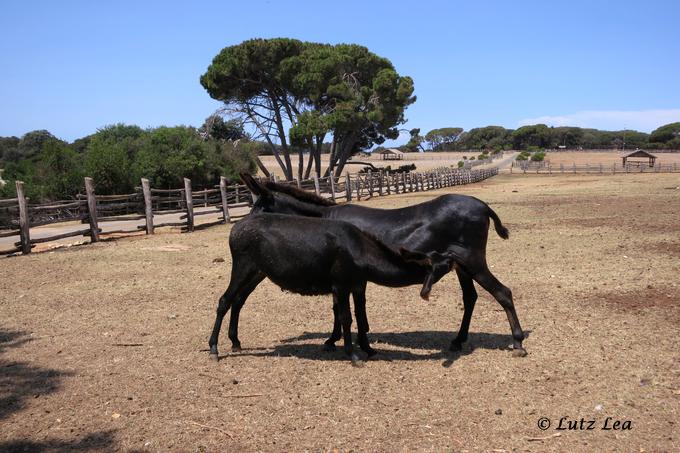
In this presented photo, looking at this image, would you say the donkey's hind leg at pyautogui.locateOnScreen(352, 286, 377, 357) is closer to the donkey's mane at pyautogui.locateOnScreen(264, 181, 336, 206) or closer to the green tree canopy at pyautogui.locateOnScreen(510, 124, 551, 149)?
the donkey's mane at pyautogui.locateOnScreen(264, 181, 336, 206)

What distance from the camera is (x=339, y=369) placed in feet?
19.0

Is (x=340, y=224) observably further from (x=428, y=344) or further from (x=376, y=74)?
(x=376, y=74)

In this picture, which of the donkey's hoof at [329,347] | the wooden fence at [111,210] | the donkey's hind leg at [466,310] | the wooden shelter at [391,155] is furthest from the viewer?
the wooden shelter at [391,155]

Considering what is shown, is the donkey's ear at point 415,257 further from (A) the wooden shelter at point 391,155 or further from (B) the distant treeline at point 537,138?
(B) the distant treeline at point 537,138

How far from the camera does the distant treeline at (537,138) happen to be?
14388 cm

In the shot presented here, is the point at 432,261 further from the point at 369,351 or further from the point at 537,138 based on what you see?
the point at 537,138

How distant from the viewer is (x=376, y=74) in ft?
150

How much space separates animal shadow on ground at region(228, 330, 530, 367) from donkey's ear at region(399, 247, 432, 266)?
3.46 ft

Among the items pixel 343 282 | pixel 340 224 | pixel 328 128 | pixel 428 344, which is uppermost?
pixel 328 128

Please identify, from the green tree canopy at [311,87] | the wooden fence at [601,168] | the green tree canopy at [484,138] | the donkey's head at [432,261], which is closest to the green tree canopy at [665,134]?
the green tree canopy at [484,138]

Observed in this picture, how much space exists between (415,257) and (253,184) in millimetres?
2185

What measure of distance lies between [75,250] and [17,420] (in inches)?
412

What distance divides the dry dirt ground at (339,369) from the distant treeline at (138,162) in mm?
21405

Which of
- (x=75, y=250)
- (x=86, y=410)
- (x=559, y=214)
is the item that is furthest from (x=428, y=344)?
(x=559, y=214)
